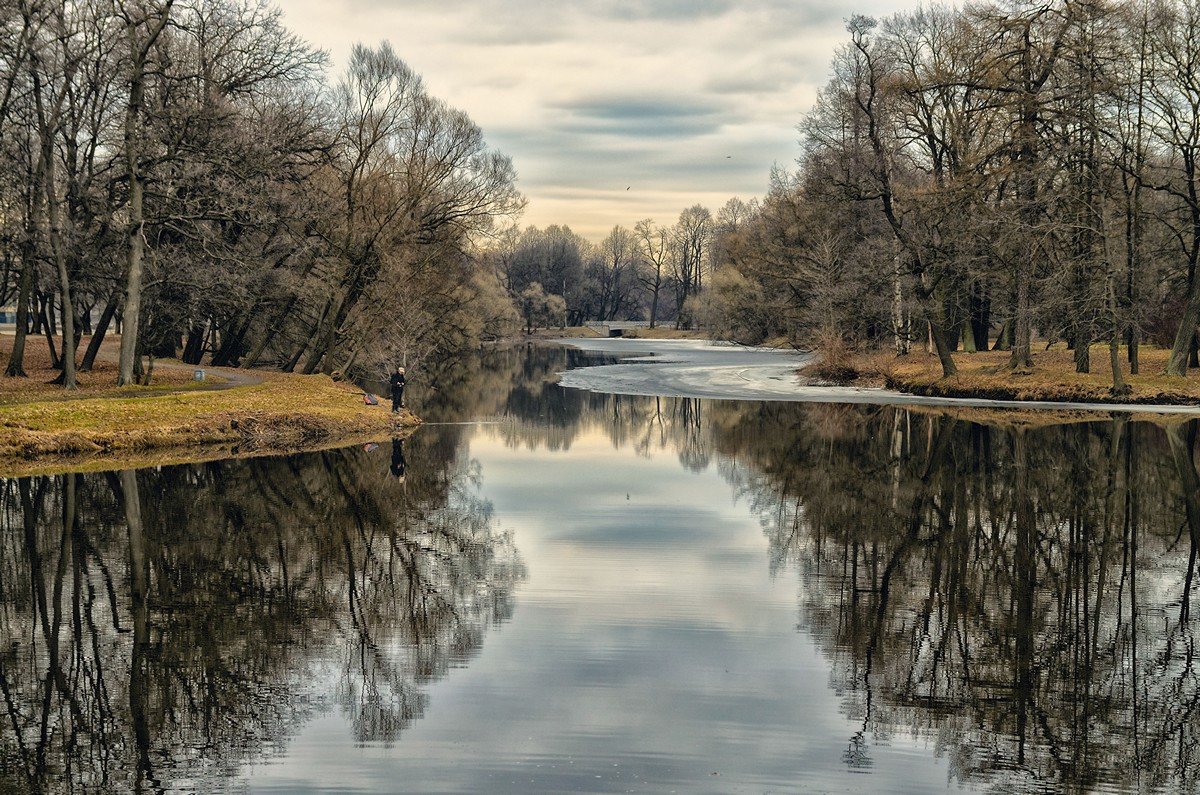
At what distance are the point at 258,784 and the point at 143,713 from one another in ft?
6.18

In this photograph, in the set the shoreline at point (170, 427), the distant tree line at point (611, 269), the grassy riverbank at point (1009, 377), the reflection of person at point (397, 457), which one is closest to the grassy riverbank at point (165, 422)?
the shoreline at point (170, 427)

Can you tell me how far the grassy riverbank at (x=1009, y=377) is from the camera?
39.1 m

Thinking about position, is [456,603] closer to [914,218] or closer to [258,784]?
[258,784]

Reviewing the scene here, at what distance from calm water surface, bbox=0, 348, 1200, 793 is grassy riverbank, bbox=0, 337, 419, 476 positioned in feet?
11.4

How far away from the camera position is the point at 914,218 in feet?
161

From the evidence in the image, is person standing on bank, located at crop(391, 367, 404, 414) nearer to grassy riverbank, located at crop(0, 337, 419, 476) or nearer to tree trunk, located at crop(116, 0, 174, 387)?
grassy riverbank, located at crop(0, 337, 419, 476)

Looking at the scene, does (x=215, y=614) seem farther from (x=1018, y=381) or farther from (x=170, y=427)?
(x=1018, y=381)

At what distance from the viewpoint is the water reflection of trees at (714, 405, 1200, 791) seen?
29.0 feet

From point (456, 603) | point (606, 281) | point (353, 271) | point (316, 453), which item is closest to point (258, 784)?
point (456, 603)

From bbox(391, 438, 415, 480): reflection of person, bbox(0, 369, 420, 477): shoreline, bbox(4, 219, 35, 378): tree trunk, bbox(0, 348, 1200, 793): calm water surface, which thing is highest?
bbox(4, 219, 35, 378): tree trunk

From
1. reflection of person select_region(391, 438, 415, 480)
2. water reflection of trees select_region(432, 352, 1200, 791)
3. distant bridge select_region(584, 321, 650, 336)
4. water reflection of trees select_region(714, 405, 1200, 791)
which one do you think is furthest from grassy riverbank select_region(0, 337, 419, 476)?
distant bridge select_region(584, 321, 650, 336)

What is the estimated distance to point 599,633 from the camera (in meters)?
11.7

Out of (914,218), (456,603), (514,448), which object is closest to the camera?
(456,603)

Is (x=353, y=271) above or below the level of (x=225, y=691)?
above
